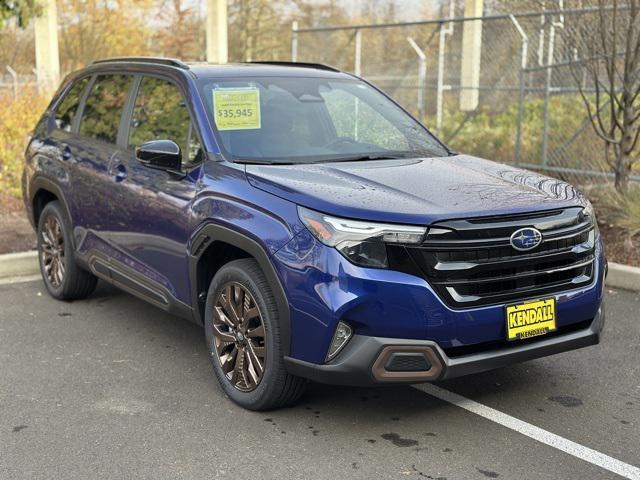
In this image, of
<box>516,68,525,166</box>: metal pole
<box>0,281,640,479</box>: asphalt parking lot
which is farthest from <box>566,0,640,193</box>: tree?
<box>0,281,640,479</box>: asphalt parking lot

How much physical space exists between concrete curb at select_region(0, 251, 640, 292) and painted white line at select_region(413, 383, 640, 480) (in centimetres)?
289

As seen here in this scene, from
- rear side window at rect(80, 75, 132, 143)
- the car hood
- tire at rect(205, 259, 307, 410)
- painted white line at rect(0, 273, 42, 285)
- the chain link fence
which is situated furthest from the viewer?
the chain link fence

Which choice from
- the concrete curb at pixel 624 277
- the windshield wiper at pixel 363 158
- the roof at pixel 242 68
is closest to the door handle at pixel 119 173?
the roof at pixel 242 68

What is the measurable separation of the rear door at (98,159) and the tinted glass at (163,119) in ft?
0.69

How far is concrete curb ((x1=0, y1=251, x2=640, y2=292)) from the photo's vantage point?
6.75 m

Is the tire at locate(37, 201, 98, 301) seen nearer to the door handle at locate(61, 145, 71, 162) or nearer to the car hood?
the door handle at locate(61, 145, 71, 162)

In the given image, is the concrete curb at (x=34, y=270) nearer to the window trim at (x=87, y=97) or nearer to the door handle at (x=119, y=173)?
the window trim at (x=87, y=97)

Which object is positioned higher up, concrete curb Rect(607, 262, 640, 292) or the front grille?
the front grille

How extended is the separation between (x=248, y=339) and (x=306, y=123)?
1.47 m

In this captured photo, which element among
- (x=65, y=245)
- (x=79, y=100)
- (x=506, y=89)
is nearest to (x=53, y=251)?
(x=65, y=245)

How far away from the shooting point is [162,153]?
4562 millimetres

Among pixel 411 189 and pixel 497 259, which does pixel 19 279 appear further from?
pixel 497 259

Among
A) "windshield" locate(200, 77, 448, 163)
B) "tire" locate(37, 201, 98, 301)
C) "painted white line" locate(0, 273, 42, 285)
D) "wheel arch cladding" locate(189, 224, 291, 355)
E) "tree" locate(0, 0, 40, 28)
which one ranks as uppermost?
"tree" locate(0, 0, 40, 28)

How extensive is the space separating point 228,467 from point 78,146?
3093 millimetres
